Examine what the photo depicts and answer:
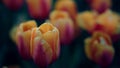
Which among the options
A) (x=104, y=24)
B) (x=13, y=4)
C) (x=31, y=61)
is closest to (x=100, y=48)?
(x=104, y=24)

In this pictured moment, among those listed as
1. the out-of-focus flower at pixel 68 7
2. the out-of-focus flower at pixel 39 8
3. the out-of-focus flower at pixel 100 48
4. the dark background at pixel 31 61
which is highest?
the out-of-focus flower at pixel 39 8

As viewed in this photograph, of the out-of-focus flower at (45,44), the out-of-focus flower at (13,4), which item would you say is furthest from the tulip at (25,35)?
the out-of-focus flower at (13,4)

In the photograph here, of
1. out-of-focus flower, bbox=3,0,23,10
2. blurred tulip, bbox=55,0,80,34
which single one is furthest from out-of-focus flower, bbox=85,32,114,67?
out-of-focus flower, bbox=3,0,23,10

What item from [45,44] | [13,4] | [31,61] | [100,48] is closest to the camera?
[45,44]

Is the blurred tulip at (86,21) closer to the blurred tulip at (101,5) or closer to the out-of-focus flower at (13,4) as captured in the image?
the blurred tulip at (101,5)

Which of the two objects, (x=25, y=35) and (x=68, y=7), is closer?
(x=25, y=35)

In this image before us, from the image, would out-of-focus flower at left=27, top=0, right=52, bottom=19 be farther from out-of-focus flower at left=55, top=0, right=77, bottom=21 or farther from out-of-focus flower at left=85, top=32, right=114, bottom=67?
out-of-focus flower at left=85, top=32, right=114, bottom=67

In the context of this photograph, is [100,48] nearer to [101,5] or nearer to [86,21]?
[86,21]
